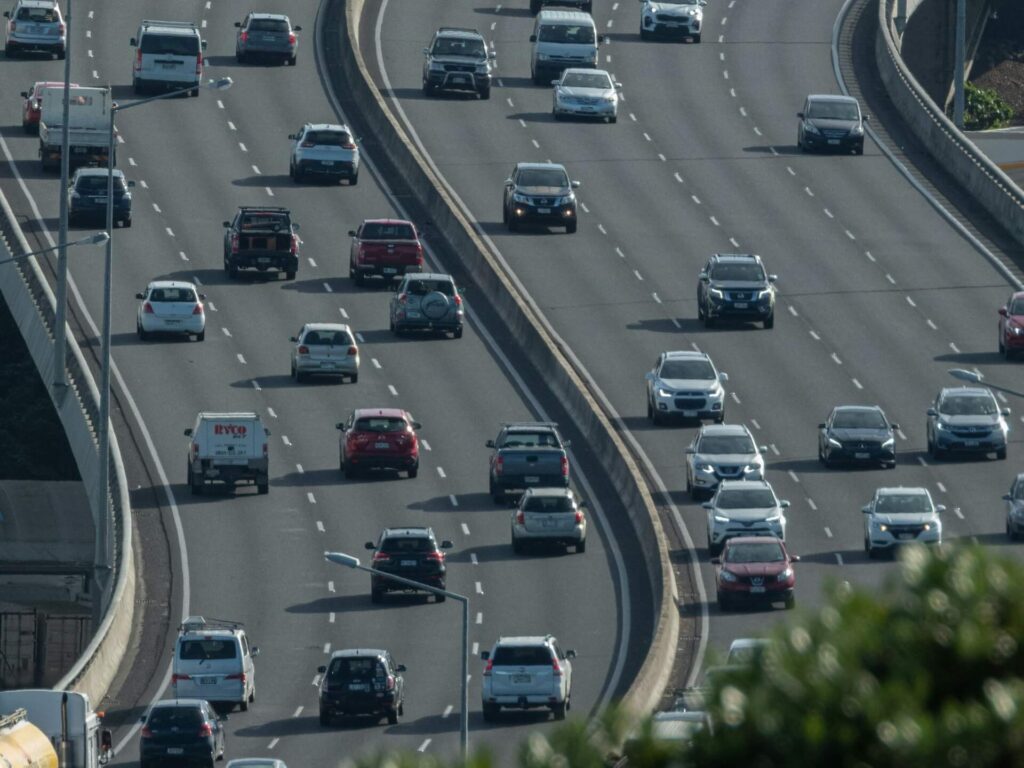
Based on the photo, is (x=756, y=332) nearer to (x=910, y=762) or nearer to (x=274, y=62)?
(x=274, y=62)

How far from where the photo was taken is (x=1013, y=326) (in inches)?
2680

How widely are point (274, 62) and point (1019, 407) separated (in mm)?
35937

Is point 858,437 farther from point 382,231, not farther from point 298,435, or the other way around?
point 382,231

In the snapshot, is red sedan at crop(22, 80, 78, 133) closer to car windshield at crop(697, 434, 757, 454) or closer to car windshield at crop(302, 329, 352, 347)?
car windshield at crop(302, 329, 352, 347)

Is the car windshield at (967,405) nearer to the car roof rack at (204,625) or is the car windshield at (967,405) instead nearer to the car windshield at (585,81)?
the car roof rack at (204,625)

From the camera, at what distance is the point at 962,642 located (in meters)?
13.0

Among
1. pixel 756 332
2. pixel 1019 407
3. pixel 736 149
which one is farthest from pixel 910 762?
pixel 736 149

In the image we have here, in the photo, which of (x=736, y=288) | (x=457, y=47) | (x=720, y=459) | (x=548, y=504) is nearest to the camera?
(x=548, y=504)

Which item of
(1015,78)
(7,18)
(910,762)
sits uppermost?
(910,762)

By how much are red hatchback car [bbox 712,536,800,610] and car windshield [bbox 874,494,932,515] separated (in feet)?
10.1

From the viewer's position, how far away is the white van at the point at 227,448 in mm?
59188

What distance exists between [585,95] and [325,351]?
968 inches

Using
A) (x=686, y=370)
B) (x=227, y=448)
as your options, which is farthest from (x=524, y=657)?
(x=686, y=370)

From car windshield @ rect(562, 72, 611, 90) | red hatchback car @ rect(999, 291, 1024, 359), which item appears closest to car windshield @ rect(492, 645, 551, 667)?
red hatchback car @ rect(999, 291, 1024, 359)
